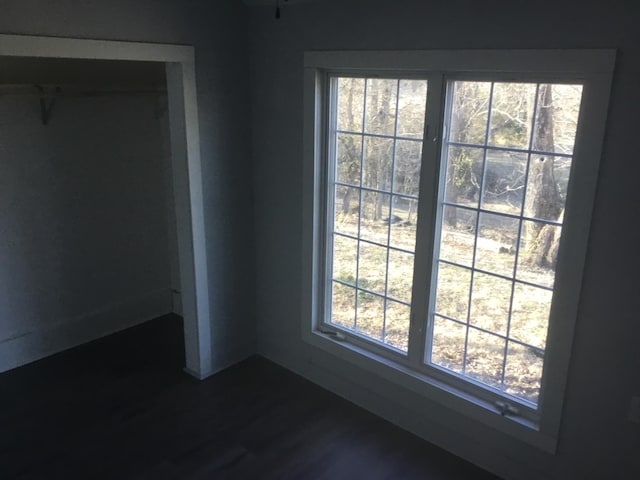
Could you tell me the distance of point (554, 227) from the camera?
2691 mm

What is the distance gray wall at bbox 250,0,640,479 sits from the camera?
2.39m

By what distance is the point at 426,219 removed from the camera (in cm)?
312

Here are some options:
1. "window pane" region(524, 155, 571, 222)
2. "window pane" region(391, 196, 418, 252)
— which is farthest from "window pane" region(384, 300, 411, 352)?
"window pane" region(524, 155, 571, 222)

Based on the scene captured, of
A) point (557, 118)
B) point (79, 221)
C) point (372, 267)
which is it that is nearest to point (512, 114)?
point (557, 118)

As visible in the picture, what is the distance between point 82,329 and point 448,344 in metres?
2.85

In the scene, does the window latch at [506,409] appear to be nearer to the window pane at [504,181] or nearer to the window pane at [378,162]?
the window pane at [504,181]

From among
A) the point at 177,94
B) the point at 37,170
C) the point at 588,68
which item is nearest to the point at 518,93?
the point at 588,68

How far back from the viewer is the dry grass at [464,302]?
2.89 metres

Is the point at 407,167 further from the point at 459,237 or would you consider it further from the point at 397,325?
the point at 397,325

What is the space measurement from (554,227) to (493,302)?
527 mm

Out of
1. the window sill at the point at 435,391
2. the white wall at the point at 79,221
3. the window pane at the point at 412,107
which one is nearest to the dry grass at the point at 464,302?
the window sill at the point at 435,391

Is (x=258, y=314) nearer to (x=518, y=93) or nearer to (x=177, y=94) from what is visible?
(x=177, y=94)

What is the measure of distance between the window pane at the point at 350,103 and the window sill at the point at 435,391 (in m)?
1.39

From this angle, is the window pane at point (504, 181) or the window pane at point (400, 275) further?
the window pane at point (400, 275)
